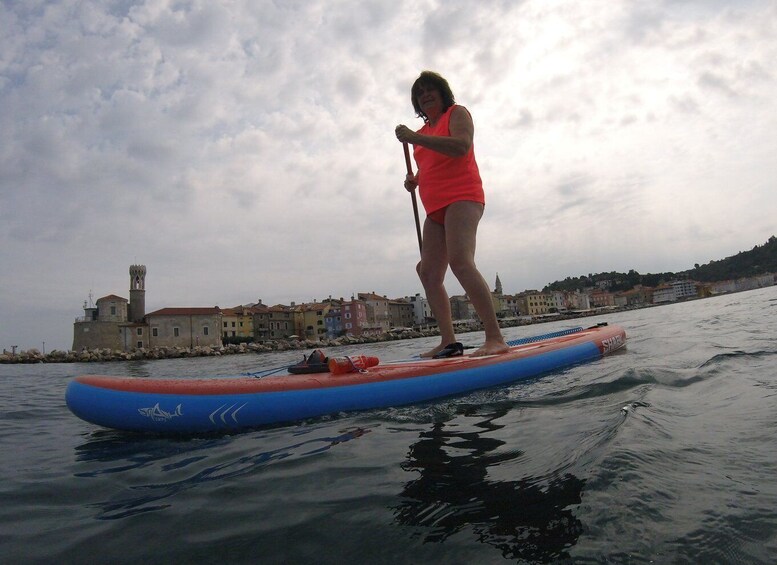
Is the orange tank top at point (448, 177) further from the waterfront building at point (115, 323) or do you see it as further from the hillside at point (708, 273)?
the hillside at point (708, 273)

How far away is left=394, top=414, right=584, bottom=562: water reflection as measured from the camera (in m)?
1.20

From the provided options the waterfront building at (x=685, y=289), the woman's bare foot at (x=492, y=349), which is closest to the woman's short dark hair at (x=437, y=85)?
the woman's bare foot at (x=492, y=349)

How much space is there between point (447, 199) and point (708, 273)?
153468 mm

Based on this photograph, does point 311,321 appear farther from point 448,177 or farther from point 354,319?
point 448,177

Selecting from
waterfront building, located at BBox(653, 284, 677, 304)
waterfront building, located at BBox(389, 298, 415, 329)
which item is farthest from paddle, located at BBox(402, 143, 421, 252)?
waterfront building, located at BBox(653, 284, 677, 304)

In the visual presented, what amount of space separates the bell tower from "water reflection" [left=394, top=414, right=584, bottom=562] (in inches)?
2411

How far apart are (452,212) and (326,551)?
3259 millimetres

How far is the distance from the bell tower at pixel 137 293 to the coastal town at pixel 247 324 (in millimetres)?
111

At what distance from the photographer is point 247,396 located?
9.41ft

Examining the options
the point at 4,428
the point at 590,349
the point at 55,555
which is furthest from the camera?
the point at 590,349

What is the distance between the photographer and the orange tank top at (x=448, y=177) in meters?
4.15

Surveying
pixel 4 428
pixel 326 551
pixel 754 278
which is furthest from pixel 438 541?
pixel 754 278

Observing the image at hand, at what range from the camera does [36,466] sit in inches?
92.3

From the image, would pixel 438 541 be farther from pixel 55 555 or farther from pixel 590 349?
pixel 590 349
